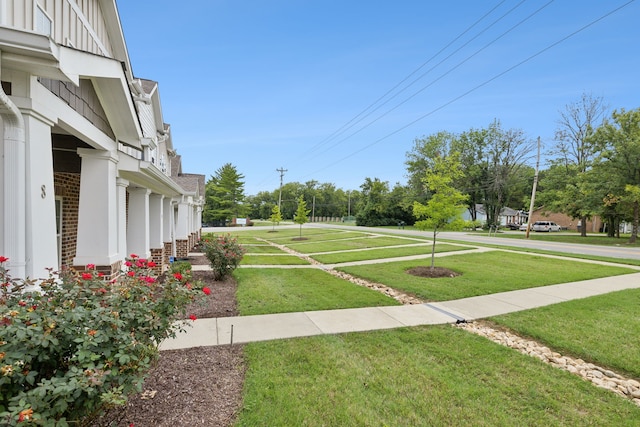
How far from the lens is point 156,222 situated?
30.4 ft

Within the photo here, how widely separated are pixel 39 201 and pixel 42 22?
2.59 m

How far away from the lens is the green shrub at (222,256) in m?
8.73

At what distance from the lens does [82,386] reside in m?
1.73

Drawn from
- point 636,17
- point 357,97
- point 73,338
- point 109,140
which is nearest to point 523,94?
point 636,17

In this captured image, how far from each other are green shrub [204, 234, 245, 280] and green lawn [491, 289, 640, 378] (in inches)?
256

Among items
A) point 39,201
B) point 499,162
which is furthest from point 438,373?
point 499,162

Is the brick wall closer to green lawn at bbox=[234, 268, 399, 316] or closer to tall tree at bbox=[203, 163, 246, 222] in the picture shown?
green lawn at bbox=[234, 268, 399, 316]

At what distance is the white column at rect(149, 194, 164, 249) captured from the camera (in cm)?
908

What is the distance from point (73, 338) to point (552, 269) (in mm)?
12789

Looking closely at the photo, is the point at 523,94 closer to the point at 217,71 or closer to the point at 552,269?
the point at 552,269

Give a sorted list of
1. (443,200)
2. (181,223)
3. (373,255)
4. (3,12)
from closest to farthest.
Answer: (3,12) < (443,200) < (181,223) < (373,255)

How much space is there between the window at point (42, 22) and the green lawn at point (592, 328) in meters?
8.14

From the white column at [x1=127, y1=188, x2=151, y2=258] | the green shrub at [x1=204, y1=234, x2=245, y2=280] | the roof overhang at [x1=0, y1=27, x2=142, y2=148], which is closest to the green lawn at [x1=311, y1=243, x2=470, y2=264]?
the green shrub at [x1=204, y1=234, x2=245, y2=280]

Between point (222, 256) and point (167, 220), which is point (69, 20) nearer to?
point (222, 256)
